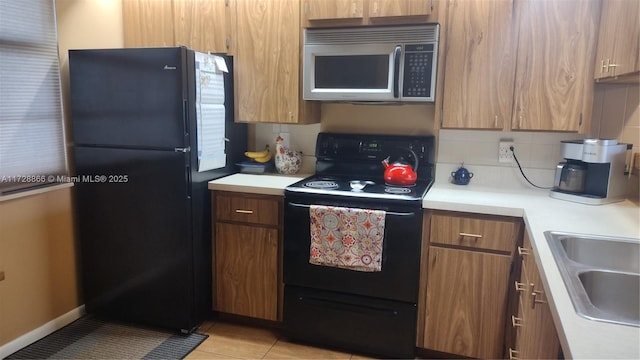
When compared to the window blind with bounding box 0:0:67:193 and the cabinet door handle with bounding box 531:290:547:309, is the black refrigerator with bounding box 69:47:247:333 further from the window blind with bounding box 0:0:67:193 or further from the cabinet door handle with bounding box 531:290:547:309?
the cabinet door handle with bounding box 531:290:547:309

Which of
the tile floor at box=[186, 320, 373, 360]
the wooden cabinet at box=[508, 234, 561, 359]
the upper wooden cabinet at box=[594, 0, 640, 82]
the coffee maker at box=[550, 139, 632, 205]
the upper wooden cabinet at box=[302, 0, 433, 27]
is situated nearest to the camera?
the wooden cabinet at box=[508, 234, 561, 359]

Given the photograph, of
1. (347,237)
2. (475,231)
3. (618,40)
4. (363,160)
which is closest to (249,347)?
(347,237)

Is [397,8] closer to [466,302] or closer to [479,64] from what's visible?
[479,64]

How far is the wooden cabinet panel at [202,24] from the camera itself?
273 centimetres

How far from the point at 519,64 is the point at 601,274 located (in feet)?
4.18

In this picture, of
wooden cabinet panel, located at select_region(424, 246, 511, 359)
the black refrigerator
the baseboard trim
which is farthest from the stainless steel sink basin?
the baseboard trim

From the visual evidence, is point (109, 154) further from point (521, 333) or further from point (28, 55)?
point (521, 333)

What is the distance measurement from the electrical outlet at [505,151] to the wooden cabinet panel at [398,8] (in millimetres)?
860

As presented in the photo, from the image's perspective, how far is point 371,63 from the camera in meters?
2.45

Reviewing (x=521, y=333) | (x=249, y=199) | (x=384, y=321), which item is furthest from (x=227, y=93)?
(x=521, y=333)

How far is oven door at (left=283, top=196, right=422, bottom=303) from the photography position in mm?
2254

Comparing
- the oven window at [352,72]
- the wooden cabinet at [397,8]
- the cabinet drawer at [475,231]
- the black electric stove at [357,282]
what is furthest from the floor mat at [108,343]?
the wooden cabinet at [397,8]

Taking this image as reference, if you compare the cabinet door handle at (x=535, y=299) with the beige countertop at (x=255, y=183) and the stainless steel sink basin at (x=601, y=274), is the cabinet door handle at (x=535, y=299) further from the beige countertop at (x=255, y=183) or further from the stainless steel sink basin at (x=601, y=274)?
the beige countertop at (x=255, y=183)

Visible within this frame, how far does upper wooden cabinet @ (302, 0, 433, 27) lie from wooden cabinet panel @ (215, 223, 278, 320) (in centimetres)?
→ 119
